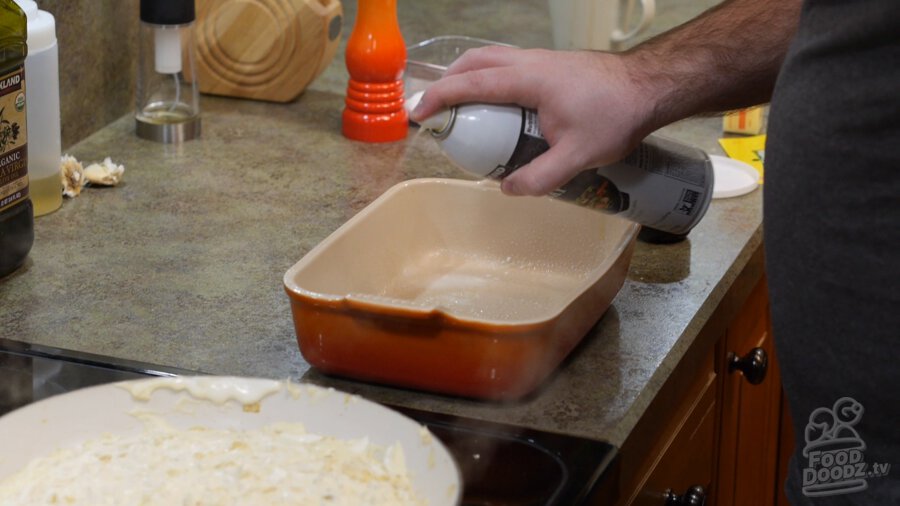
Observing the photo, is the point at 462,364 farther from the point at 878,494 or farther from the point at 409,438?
the point at 878,494

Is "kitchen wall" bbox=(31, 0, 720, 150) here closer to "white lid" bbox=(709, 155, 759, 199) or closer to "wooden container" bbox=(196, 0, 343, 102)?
"wooden container" bbox=(196, 0, 343, 102)

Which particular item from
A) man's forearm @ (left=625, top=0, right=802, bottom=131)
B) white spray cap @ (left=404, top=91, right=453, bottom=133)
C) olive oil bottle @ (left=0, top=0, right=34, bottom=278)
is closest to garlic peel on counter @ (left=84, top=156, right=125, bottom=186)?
olive oil bottle @ (left=0, top=0, right=34, bottom=278)

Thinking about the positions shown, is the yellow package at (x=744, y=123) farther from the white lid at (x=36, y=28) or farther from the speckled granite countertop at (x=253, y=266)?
the white lid at (x=36, y=28)

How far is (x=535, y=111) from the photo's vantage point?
1.01 meters

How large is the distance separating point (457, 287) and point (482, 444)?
322mm

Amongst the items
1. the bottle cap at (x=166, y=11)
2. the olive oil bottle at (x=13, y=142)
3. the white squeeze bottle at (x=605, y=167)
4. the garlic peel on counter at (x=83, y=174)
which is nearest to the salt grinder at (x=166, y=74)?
the bottle cap at (x=166, y=11)

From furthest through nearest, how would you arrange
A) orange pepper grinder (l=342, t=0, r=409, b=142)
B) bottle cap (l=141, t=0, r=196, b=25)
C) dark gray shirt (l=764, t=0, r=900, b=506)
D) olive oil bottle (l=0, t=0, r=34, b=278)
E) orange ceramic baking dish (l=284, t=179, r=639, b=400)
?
1. orange pepper grinder (l=342, t=0, r=409, b=142)
2. bottle cap (l=141, t=0, r=196, b=25)
3. olive oil bottle (l=0, t=0, r=34, b=278)
4. orange ceramic baking dish (l=284, t=179, r=639, b=400)
5. dark gray shirt (l=764, t=0, r=900, b=506)

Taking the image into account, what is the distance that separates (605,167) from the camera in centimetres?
106

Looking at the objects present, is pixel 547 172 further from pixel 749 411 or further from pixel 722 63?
pixel 749 411

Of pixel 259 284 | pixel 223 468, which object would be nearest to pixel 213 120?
pixel 259 284

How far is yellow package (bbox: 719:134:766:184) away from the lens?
5.23ft

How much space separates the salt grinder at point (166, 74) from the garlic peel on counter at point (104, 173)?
15 cm

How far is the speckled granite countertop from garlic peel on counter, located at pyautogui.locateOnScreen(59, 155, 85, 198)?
0.01 metres

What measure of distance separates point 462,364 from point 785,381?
24 cm
